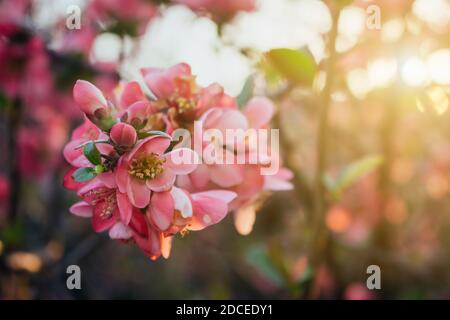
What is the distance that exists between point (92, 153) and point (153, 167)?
0.24ft

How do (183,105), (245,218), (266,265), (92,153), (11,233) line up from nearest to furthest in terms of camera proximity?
(92,153)
(183,105)
(245,218)
(266,265)
(11,233)

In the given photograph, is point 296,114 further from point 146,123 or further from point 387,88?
point 146,123

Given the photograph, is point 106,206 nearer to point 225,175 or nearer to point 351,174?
point 225,175

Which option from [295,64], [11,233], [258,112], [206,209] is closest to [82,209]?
[206,209]

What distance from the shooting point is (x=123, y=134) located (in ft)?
2.00

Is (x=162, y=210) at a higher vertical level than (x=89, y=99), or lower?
lower

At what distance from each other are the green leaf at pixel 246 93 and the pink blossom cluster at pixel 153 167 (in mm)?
52

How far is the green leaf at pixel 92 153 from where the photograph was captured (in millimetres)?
594

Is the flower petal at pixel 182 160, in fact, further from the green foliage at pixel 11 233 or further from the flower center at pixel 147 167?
the green foliage at pixel 11 233

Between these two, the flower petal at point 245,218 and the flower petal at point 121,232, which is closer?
the flower petal at point 121,232

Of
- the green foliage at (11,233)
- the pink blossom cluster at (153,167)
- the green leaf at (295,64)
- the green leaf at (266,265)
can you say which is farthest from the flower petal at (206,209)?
the green foliage at (11,233)

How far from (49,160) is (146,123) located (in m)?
1.83

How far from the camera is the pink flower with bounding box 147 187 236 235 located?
0.62 meters
